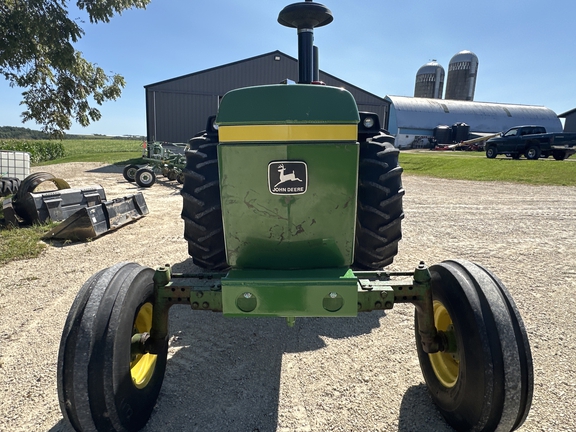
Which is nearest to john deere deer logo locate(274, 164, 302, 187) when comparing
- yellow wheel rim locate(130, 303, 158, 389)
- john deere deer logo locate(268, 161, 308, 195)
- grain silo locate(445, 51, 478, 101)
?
john deere deer logo locate(268, 161, 308, 195)

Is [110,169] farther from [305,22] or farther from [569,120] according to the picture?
[569,120]

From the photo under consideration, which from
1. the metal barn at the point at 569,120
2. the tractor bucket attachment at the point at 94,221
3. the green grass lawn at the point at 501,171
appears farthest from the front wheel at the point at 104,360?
the metal barn at the point at 569,120

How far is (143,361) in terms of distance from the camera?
7.29 feet

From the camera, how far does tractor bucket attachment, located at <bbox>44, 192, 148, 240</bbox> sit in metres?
5.54

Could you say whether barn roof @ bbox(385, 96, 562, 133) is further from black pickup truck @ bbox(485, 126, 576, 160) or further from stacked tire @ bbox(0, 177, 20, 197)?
stacked tire @ bbox(0, 177, 20, 197)

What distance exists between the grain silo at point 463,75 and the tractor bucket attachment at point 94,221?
45456 millimetres

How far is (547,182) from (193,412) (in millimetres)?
14428

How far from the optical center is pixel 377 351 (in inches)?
111

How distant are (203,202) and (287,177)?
104cm

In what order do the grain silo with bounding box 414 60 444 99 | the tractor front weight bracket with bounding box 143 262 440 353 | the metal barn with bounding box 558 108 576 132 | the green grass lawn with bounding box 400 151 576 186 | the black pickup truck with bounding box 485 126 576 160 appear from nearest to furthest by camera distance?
the tractor front weight bracket with bounding box 143 262 440 353 → the green grass lawn with bounding box 400 151 576 186 → the black pickup truck with bounding box 485 126 576 160 → the metal barn with bounding box 558 108 576 132 → the grain silo with bounding box 414 60 444 99

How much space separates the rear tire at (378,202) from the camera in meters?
2.84

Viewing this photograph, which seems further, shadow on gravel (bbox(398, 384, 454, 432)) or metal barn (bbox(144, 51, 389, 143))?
metal barn (bbox(144, 51, 389, 143))

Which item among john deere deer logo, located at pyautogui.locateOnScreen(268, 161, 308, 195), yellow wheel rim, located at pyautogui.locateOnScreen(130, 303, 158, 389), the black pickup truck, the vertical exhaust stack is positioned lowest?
yellow wheel rim, located at pyautogui.locateOnScreen(130, 303, 158, 389)

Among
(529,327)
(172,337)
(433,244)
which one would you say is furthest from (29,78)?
(529,327)
